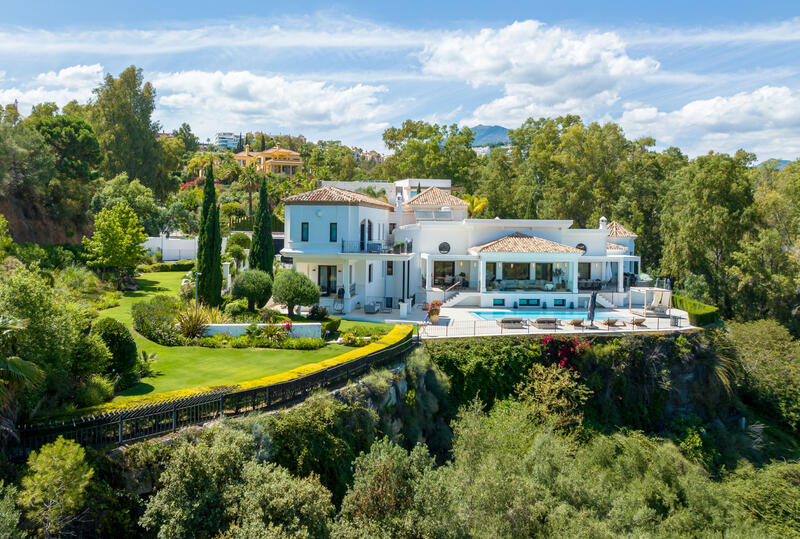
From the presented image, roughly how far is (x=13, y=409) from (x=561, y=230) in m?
33.2

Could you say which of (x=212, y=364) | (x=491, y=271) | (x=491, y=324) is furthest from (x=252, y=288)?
(x=491, y=271)

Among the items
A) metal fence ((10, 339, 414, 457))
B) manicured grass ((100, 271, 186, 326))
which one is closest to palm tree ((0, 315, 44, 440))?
metal fence ((10, 339, 414, 457))

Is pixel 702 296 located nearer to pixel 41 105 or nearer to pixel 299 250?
pixel 299 250

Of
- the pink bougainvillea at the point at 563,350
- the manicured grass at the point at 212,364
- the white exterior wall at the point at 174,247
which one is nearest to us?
the manicured grass at the point at 212,364

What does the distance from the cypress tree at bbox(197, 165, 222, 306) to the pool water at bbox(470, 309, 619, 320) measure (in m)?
13.8

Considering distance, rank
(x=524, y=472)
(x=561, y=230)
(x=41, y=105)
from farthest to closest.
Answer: (x=41, y=105) < (x=561, y=230) < (x=524, y=472)

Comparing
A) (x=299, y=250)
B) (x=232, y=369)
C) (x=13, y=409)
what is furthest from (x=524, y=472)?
(x=299, y=250)

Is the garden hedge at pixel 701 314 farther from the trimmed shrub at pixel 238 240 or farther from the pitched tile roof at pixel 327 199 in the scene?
the trimmed shrub at pixel 238 240

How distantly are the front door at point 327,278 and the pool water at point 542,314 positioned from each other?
321 inches

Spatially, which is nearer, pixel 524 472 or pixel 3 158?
pixel 524 472

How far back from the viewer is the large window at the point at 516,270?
35.4 meters

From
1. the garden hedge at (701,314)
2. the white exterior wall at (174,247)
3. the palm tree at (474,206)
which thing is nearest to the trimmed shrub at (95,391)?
the garden hedge at (701,314)

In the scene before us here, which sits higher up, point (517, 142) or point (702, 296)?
point (517, 142)

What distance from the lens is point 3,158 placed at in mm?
35000
